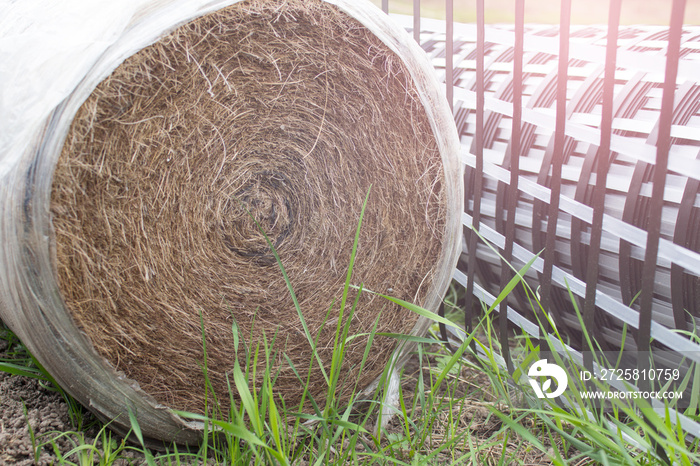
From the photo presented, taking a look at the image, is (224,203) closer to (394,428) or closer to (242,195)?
(242,195)

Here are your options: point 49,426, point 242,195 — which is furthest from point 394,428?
point 49,426

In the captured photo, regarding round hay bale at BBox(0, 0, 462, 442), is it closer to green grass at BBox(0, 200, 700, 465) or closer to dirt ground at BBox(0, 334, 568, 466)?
green grass at BBox(0, 200, 700, 465)

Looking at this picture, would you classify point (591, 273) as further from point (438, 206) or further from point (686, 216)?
point (438, 206)

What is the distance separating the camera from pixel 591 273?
1.45 m

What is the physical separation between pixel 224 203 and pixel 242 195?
56 mm

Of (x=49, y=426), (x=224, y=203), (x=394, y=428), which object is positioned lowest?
(x=394, y=428)

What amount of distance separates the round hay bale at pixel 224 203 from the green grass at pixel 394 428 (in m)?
0.07

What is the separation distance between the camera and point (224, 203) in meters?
1.40

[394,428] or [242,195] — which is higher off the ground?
[242,195]

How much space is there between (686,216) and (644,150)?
0.85 feet

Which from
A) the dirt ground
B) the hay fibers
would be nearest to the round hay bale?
the hay fibers

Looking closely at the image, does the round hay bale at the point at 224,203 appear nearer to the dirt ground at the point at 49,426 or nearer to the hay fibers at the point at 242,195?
the hay fibers at the point at 242,195

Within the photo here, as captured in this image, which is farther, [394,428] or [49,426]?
[394,428]

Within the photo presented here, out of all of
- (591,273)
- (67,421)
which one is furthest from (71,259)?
(591,273)
